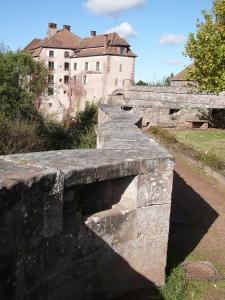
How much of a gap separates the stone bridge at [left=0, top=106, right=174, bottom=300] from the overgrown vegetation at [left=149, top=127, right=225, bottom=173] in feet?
20.8

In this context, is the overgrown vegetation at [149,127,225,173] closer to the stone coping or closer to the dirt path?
the dirt path

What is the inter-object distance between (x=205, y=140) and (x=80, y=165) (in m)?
13.3

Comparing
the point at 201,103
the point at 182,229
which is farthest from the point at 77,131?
the point at 182,229

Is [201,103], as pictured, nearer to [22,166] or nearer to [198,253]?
[198,253]

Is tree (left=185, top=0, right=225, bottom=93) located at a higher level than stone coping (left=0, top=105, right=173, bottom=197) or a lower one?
higher

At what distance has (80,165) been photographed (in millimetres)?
3465

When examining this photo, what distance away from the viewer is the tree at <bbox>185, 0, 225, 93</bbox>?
2234 cm

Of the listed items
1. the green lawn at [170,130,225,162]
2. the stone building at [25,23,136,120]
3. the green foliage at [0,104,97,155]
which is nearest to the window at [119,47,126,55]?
the stone building at [25,23,136,120]

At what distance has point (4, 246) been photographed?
2791 millimetres

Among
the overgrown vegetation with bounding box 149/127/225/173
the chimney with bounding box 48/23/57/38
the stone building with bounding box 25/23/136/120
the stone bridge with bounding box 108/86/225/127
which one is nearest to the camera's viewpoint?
the overgrown vegetation with bounding box 149/127/225/173

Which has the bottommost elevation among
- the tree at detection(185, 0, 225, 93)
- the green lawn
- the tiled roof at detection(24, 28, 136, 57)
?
the green lawn

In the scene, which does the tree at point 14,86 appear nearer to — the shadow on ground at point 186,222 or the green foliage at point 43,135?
the green foliage at point 43,135

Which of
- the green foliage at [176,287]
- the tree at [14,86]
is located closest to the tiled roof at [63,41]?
the tree at [14,86]

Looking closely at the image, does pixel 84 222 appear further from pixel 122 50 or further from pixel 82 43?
pixel 82 43
